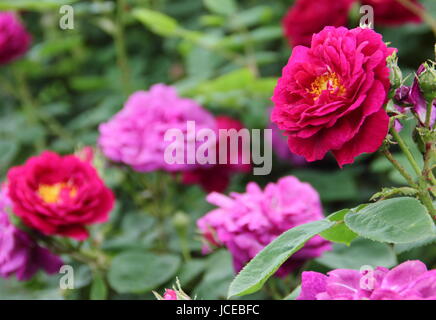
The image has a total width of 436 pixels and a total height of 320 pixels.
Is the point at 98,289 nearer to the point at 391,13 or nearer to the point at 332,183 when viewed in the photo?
the point at 332,183

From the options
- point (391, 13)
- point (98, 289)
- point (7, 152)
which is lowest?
point (98, 289)

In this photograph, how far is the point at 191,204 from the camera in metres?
1.22

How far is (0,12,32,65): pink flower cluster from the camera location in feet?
4.49

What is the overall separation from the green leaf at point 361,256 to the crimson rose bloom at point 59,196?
292 millimetres

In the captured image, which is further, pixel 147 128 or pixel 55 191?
pixel 147 128

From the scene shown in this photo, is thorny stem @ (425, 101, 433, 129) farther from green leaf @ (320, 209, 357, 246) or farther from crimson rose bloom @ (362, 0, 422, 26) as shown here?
crimson rose bloom @ (362, 0, 422, 26)

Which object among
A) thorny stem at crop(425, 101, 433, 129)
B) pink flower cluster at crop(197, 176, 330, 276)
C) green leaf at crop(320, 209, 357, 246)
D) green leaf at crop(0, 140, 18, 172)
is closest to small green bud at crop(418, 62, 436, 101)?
thorny stem at crop(425, 101, 433, 129)

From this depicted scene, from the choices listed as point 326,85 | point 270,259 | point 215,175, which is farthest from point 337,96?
point 215,175

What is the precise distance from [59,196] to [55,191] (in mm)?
32

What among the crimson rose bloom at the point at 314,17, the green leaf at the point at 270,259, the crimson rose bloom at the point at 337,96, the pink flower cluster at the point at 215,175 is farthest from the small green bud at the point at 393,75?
the crimson rose bloom at the point at 314,17

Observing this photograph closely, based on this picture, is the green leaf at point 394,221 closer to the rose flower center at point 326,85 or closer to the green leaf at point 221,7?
the rose flower center at point 326,85

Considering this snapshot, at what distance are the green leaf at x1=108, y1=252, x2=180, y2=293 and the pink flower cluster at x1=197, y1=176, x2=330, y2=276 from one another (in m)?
0.15

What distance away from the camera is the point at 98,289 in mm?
832

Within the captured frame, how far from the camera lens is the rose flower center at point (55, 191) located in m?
0.84
